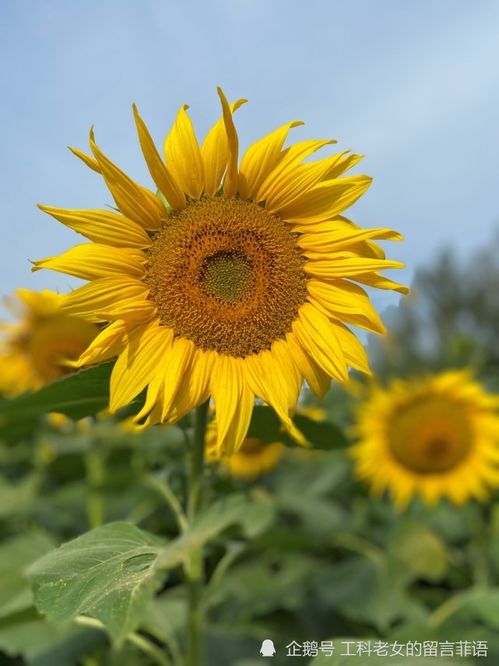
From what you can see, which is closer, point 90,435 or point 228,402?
point 228,402

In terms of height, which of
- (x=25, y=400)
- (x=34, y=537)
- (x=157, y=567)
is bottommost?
(x=34, y=537)

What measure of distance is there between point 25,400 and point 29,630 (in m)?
1.26

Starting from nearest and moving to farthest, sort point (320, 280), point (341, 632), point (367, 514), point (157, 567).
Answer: point (157, 567)
point (320, 280)
point (341, 632)
point (367, 514)

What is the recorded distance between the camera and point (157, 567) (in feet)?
4.46

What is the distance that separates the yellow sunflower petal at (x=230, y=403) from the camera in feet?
4.68

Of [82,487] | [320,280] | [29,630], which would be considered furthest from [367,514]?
[320,280]

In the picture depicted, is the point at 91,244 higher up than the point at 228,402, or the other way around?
the point at 91,244

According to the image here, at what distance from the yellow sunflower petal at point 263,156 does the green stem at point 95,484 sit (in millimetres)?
1723

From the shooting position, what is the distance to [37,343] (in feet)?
10.0

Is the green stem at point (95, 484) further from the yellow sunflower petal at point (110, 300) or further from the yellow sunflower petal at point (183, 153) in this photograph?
the yellow sunflower petal at point (183, 153)

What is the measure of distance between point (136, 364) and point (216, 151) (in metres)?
0.39

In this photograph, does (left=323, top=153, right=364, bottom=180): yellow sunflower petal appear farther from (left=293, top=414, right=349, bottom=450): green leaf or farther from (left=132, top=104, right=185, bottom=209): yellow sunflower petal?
(left=293, top=414, right=349, bottom=450): green leaf

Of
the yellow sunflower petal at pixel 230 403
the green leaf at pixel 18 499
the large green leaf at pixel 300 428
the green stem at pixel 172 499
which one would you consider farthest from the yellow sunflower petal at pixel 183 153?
the green leaf at pixel 18 499

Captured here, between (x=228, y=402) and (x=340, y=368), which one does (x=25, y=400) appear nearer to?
(x=228, y=402)
